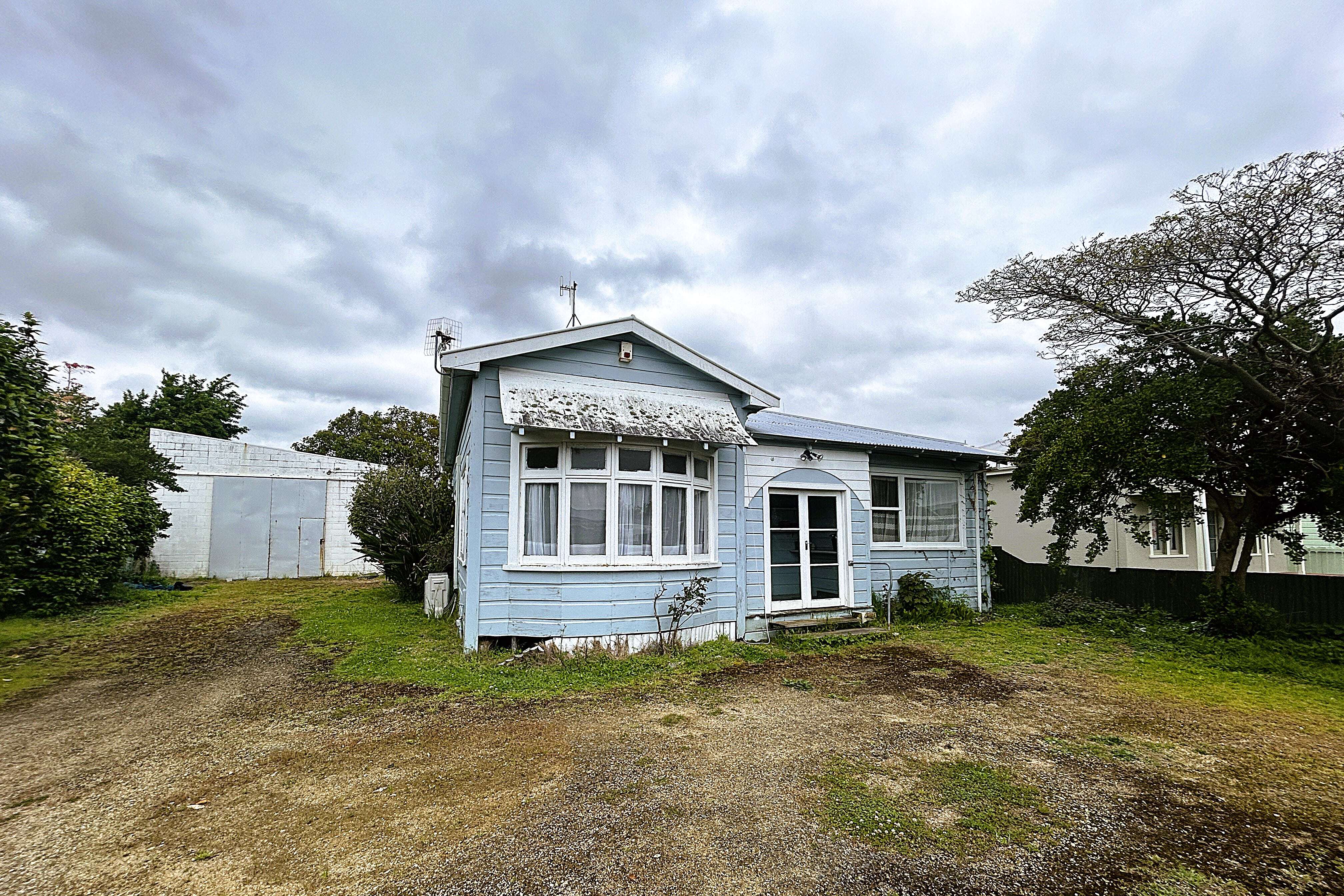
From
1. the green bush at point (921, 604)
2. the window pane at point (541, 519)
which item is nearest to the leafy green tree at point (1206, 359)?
the green bush at point (921, 604)

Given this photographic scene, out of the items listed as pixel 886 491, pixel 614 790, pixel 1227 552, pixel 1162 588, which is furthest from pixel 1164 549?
pixel 614 790

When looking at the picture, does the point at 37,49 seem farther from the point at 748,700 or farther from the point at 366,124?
the point at 748,700

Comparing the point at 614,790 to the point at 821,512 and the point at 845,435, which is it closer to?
the point at 821,512

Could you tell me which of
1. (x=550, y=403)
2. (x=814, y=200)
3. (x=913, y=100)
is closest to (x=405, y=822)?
(x=550, y=403)

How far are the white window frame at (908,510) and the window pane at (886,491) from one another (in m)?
0.01

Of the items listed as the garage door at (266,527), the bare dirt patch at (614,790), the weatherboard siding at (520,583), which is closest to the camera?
the bare dirt patch at (614,790)

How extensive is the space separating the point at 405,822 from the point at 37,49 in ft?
33.2

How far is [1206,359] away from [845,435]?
4841 millimetres

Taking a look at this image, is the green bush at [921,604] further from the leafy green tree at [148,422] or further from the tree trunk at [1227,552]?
the leafy green tree at [148,422]

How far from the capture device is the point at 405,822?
323 cm

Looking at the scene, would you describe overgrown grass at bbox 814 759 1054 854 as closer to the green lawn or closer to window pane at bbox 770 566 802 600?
the green lawn

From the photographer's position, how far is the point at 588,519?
23.2 feet

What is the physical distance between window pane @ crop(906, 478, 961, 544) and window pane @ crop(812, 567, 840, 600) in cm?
202

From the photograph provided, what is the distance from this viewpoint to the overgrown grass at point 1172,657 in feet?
19.5
